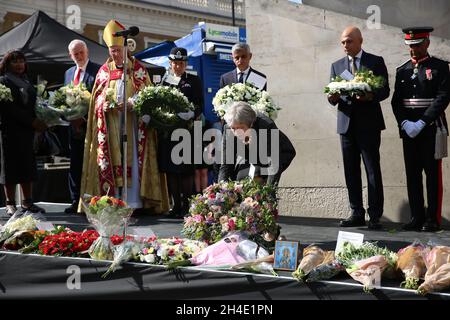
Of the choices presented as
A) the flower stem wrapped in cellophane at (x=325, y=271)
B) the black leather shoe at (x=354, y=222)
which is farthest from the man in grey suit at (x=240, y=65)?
the flower stem wrapped in cellophane at (x=325, y=271)

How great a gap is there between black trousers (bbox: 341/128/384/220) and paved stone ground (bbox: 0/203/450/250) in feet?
0.78

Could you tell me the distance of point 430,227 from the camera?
6312mm

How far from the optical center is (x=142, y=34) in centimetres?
2955

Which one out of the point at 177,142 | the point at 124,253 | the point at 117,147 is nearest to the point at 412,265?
the point at 124,253

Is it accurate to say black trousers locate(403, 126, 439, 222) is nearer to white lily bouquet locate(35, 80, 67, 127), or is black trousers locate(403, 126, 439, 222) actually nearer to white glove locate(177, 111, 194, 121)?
white glove locate(177, 111, 194, 121)

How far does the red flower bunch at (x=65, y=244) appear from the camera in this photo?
487cm

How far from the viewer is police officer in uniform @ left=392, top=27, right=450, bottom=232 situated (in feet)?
21.0

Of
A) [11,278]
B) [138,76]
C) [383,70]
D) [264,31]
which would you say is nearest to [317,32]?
[264,31]

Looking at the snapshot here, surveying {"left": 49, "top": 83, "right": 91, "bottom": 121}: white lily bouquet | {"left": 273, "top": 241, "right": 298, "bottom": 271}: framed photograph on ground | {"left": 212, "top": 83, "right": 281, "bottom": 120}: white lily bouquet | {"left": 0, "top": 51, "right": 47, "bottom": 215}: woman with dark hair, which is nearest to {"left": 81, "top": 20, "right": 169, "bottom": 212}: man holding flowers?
{"left": 49, "top": 83, "right": 91, "bottom": 121}: white lily bouquet

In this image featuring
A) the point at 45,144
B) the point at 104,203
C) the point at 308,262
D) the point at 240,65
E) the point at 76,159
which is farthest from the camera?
the point at 45,144

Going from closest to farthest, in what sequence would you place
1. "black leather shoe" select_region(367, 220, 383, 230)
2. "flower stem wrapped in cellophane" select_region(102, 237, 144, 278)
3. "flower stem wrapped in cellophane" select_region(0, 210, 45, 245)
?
"flower stem wrapped in cellophane" select_region(102, 237, 144, 278)
"flower stem wrapped in cellophane" select_region(0, 210, 45, 245)
"black leather shoe" select_region(367, 220, 383, 230)

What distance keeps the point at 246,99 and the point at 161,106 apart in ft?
3.66

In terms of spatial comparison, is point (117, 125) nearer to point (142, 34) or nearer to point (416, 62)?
point (416, 62)

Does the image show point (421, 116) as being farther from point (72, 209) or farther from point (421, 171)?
point (72, 209)
